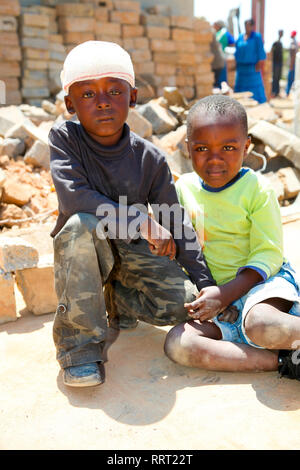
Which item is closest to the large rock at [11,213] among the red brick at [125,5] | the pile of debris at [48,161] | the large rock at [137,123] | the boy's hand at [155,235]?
the pile of debris at [48,161]

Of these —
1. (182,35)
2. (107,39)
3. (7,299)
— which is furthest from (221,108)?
(182,35)

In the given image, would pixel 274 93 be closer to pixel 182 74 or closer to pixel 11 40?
pixel 182 74

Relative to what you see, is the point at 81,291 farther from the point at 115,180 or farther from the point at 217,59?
the point at 217,59

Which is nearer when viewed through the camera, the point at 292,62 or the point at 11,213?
the point at 11,213

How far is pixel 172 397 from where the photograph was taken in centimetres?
176

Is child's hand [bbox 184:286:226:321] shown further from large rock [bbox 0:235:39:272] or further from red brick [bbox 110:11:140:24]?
red brick [bbox 110:11:140:24]

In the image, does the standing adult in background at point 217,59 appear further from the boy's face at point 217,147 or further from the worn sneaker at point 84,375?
the worn sneaker at point 84,375

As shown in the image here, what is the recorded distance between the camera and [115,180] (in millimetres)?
2127

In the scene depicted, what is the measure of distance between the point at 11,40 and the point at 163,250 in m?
8.95

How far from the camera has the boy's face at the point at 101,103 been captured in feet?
6.50

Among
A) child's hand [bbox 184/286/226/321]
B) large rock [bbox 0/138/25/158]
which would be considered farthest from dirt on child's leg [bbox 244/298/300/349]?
large rock [bbox 0/138/25/158]

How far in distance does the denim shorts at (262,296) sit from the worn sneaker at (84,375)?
0.57 m

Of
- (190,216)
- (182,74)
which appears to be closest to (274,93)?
(182,74)

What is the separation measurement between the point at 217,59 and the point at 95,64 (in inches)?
459
